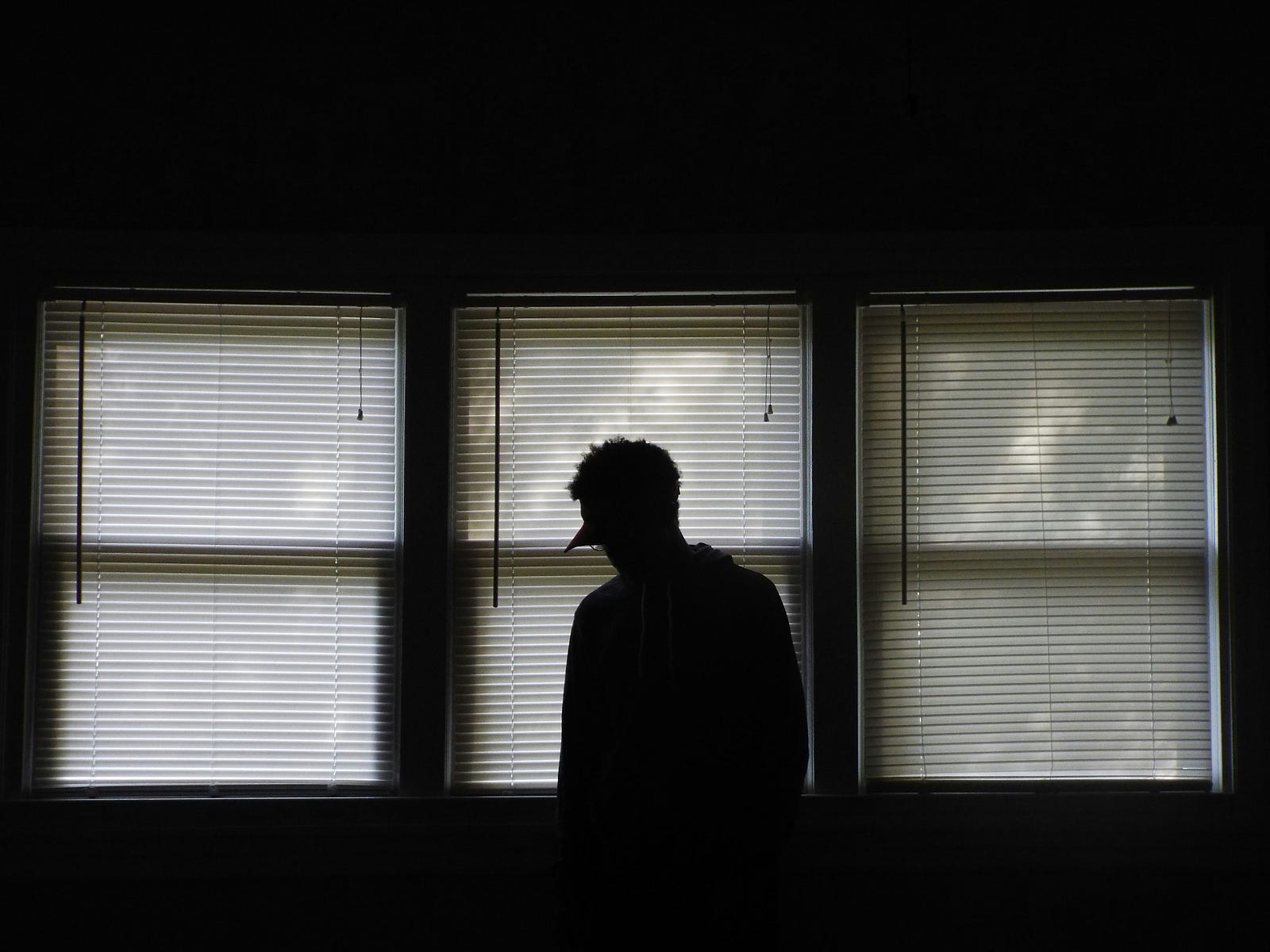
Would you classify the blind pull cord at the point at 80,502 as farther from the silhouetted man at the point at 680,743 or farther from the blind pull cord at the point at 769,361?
the blind pull cord at the point at 769,361

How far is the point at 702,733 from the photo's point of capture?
1837 mm

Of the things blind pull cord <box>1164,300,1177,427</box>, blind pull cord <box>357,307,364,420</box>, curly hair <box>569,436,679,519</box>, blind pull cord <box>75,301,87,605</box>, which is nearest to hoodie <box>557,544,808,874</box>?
curly hair <box>569,436,679,519</box>

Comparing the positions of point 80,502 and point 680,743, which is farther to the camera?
point 80,502

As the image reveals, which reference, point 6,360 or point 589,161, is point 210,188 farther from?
point 589,161

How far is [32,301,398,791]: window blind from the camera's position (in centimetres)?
238

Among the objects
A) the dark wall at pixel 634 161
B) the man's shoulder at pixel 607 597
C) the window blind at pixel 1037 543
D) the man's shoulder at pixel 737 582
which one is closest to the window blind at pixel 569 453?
the dark wall at pixel 634 161

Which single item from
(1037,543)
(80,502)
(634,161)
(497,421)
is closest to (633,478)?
(497,421)

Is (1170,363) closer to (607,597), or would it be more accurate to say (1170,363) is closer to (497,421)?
(607,597)

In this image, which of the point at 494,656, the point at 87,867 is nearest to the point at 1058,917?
the point at 494,656

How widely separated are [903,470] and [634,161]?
1.14 metres

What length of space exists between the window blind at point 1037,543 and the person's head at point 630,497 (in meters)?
0.78

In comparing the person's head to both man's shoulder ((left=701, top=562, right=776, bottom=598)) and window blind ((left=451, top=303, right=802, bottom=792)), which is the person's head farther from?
window blind ((left=451, top=303, right=802, bottom=792))

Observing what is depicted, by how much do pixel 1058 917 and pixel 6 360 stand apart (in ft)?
10.5

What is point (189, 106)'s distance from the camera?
245 centimetres
